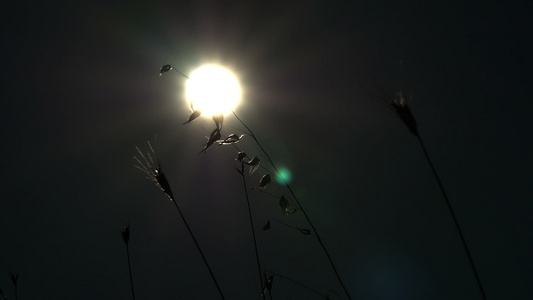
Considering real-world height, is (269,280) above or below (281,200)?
below

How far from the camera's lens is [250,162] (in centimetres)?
173

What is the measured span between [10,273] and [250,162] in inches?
67.2

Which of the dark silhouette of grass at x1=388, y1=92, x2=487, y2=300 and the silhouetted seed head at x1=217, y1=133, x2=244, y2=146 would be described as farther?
the silhouetted seed head at x1=217, y1=133, x2=244, y2=146

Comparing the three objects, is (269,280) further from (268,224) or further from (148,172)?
(148,172)

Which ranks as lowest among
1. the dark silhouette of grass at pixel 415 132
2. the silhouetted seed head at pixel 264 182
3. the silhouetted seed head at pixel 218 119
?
the dark silhouette of grass at pixel 415 132

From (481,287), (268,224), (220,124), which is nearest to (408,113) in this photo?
(481,287)

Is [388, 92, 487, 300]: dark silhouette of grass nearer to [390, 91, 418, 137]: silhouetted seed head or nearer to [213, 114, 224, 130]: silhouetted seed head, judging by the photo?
[390, 91, 418, 137]: silhouetted seed head

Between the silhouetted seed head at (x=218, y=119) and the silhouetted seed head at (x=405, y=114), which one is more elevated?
the silhouetted seed head at (x=218, y=119)

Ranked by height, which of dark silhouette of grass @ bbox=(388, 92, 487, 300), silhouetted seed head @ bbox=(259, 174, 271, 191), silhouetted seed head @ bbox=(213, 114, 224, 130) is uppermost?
silhouetted seed head @ bbox=(213, 114, 224, 130)

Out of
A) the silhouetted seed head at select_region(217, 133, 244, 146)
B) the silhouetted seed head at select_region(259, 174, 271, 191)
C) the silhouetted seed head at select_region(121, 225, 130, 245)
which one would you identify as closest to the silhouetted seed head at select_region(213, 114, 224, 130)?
the silhouetted seed head at select_region(217, 133, 244, 146)

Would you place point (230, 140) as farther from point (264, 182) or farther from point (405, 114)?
point (405, 114)

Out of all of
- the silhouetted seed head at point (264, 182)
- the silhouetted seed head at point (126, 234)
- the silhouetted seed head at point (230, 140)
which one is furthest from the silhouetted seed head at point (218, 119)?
the silhouetted seed head at point (126, 234)

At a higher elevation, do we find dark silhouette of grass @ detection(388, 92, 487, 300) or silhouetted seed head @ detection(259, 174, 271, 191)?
silhouetted seed head @ detection(259, 174, 271, 191)

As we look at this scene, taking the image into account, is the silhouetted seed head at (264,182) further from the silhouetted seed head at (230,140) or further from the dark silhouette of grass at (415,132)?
the dark silhouette of grass at (415,132)
